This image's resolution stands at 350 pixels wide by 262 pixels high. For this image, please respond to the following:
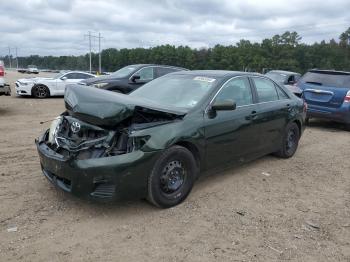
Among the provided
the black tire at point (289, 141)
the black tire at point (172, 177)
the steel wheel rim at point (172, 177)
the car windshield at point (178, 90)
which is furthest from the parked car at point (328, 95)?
the steel wheel rim at point (172, 177)

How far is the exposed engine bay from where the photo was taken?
4.03 m

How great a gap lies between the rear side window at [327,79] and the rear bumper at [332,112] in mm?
680

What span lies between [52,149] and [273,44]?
291 ft

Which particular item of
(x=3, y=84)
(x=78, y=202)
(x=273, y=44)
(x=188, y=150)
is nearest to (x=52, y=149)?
(x=78, y=202)

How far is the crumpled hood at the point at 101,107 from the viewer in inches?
160

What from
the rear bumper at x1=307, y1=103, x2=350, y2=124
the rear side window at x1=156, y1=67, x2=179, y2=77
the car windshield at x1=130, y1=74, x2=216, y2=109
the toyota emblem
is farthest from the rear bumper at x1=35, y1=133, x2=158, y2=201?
the rear side window at x1=156, y1=67, x2=179, y2=77

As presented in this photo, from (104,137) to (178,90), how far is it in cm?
161

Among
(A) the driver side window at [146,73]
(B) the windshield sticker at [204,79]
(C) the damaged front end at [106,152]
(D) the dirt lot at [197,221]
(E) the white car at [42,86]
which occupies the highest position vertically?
(B) the windshield sticker at [204,79]

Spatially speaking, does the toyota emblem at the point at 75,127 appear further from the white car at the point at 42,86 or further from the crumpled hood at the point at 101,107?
the white car at the point at 42,86

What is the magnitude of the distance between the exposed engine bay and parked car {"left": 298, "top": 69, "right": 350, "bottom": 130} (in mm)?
6667

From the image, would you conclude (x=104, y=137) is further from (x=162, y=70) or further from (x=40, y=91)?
(x=40, y=91)

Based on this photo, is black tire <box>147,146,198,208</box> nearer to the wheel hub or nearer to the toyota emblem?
the toyota emblem

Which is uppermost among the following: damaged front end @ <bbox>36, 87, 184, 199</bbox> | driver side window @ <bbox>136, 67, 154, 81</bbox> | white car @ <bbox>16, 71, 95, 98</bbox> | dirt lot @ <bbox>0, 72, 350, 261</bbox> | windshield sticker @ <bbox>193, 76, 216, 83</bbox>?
windshield sticker @ <bbox>193, 76, 216, 83</bbox>

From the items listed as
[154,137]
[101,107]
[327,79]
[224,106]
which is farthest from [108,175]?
[327,79]
